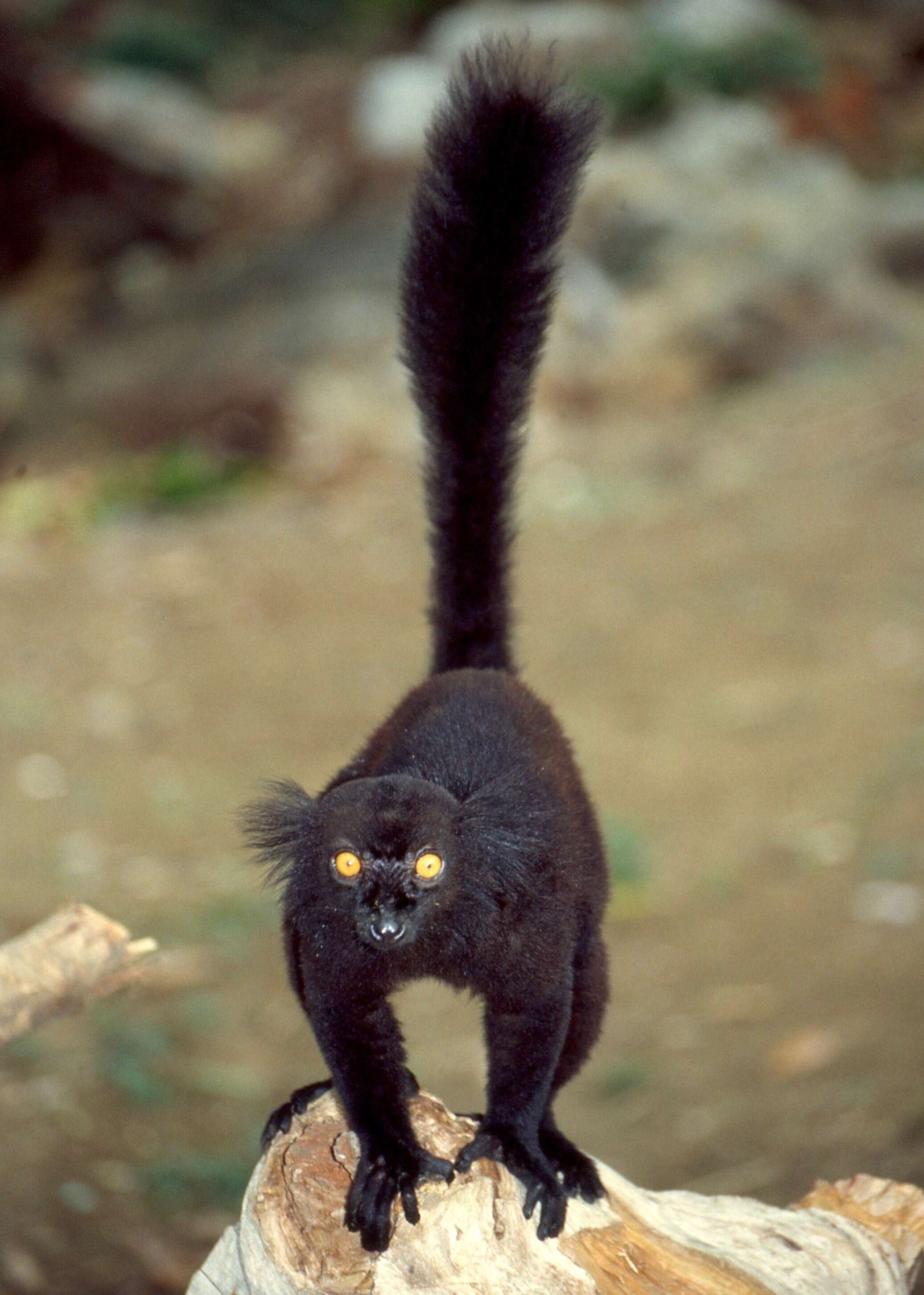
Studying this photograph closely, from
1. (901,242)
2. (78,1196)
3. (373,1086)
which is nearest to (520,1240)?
(373,1086)

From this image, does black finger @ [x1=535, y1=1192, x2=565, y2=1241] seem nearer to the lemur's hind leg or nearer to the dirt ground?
the lemur's hind leg

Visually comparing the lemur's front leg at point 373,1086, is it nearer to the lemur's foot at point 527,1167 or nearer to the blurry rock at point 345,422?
the lemur's foot at point 527,1167

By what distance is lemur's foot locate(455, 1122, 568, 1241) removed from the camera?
297cm

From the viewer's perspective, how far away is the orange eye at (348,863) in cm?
293

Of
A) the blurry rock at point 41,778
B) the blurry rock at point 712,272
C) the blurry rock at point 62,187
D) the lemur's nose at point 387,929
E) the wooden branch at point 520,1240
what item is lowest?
the wooden branch at point 520,1240

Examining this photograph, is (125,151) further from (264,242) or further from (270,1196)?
(270,1196)

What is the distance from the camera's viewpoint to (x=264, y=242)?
1466 centimetres

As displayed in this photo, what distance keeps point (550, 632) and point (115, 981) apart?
510 cm

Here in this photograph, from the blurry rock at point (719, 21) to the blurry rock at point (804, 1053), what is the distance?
11570 mm

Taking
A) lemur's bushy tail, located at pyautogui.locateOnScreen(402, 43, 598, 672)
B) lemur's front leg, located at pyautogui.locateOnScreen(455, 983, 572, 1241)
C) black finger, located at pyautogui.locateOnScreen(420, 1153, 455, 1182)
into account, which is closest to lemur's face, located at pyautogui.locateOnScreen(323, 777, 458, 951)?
lemur's front leg, located at pyautogui.locateOnScreen(455, 983, 572, 1241)

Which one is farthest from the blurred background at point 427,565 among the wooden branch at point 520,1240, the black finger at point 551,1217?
the black finger at point 551,1217

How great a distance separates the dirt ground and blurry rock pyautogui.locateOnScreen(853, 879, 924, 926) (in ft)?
0.06

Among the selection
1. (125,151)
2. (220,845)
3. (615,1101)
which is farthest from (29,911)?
(125,151)

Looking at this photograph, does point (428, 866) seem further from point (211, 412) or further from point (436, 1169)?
point (211, 412)
